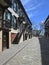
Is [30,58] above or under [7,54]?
under

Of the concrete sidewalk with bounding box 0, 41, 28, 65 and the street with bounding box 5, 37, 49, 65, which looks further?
the concrete sidewalk with bounding box 0, 41, 28, 65

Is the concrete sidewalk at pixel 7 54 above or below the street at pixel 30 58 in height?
above

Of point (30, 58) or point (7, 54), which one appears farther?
point (7, 54)

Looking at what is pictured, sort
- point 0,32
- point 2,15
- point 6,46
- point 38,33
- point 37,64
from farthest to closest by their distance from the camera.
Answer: point 38,33, point 6,46, point 2,15, point 0,32, point 37,64

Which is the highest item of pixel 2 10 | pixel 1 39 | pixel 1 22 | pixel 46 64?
pixel 2 10

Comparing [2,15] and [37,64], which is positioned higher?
[2,15]

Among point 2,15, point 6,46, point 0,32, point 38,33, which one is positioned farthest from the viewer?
point 38,33

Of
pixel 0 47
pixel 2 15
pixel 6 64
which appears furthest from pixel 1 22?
pixel 6 64

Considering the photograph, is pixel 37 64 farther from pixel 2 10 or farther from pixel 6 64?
pixel 2 10

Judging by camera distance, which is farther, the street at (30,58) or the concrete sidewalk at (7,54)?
the concrete sidewalk at (7,54)

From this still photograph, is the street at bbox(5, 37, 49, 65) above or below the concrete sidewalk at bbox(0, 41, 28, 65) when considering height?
below

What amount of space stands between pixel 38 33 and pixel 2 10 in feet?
353

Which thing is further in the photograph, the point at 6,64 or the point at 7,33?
the point at 7,33

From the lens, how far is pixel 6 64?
11500 millimetres
